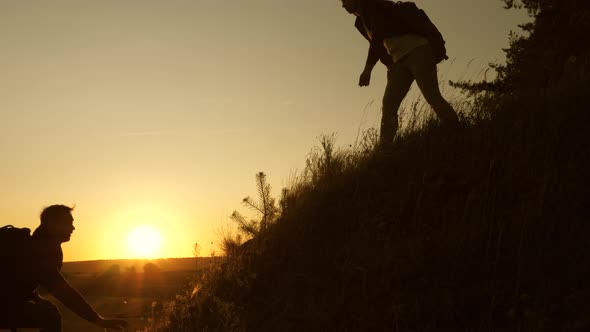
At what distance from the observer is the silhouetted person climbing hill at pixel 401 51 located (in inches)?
268

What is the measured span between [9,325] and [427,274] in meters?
3.10

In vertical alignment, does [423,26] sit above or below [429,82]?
above

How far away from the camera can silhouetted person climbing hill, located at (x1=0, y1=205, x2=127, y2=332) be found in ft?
14.6

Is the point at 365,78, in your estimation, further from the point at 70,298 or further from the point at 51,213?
the point at 70,298

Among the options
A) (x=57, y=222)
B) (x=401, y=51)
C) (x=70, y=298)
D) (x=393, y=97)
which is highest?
(x=401, y=51)

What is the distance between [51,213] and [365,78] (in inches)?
159

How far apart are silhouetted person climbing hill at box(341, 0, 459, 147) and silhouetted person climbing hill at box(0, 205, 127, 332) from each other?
3.72m

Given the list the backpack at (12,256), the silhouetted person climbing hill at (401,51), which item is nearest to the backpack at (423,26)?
the silhouetted person climbing hill at (401,51)

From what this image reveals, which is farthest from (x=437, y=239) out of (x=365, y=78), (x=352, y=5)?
(x=352, y=5)

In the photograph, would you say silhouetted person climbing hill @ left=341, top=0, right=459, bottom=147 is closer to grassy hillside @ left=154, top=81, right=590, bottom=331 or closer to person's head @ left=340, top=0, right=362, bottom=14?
person's head @ left=340, top=0, right=362, bottom=14

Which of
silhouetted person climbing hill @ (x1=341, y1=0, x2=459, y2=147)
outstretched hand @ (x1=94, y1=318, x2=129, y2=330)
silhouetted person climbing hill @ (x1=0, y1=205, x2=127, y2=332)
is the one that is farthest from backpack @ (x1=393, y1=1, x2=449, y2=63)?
outstretched hand @ (x1=94, y1=318, x2=129, y2=330)

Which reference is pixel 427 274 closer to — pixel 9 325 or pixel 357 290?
pixel 357 290

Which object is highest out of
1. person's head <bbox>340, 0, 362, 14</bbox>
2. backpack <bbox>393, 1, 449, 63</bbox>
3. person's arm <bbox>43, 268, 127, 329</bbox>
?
person's head <bbox>340, 0, 362, 14</bbox>

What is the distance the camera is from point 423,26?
702cm
